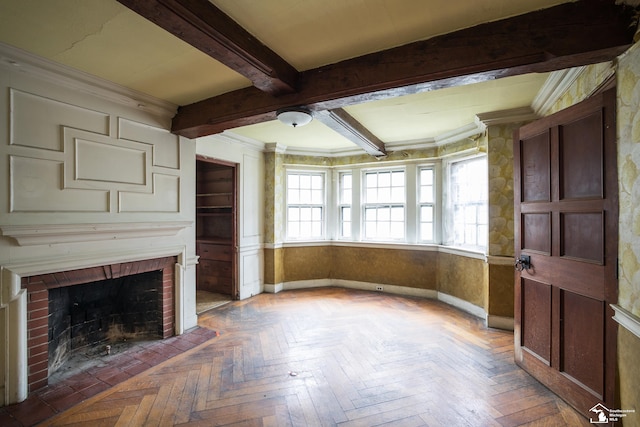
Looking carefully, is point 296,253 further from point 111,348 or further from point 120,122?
point 120,122

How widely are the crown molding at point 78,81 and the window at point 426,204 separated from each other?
3797 mm

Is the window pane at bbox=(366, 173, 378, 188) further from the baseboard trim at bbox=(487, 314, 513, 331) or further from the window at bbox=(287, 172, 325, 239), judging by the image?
the baseboard trim at bbox=(487, 314, 513, 331)

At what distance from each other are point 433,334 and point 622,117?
8.37 ft

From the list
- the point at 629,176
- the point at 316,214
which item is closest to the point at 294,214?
the point at 316,214

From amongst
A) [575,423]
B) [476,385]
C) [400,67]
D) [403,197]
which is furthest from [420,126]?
[575,423]

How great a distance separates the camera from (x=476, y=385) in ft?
7.35

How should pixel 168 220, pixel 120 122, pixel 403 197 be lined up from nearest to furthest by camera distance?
1. pixel 120 122
2. pixel 168 220
3. pixel 403 197

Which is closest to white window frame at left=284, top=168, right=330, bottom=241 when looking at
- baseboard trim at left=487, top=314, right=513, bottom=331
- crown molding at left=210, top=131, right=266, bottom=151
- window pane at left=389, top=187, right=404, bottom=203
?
crown molding at left=210, top=131, right=266, bottom=151

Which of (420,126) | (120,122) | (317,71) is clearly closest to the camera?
(317,71)

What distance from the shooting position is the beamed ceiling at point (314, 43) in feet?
5.10

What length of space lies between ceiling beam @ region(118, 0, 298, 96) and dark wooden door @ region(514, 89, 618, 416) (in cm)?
214

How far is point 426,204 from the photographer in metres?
4.64

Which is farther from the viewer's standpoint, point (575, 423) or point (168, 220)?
point (168, 220)

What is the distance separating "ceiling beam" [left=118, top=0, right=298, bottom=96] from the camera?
1.41m
